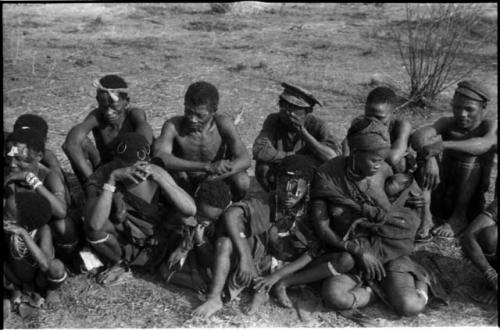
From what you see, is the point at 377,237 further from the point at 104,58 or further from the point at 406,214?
the point at 104,58

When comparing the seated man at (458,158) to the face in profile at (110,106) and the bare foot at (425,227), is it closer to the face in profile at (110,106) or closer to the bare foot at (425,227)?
the bare foot at (425,227)

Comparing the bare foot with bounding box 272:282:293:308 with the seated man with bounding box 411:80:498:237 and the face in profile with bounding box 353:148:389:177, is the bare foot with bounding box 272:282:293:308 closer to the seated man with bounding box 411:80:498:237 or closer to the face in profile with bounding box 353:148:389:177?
the face in profile with bounding box 353:148:389:177

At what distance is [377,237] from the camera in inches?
152

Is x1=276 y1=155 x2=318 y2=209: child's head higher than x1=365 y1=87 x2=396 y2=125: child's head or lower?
lower

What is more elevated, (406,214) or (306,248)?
(406,214)

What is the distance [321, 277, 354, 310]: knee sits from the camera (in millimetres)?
3723

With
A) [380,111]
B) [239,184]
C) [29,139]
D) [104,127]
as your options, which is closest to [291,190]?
[239,184]

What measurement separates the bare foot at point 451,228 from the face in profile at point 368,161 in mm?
1172

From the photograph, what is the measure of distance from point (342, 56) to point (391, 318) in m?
6.50

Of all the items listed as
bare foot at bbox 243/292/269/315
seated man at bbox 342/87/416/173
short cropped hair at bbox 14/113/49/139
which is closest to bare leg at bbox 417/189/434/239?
seated man at bbox 342/87/416/173

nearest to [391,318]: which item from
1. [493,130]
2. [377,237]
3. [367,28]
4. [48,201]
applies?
[377,237]

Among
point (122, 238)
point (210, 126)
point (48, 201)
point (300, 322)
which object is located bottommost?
point (300, 322)

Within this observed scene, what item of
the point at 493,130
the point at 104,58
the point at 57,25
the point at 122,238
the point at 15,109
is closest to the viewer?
the point at 122,238

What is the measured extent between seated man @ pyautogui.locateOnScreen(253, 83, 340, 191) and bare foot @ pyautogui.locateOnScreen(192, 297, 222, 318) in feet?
4.03
